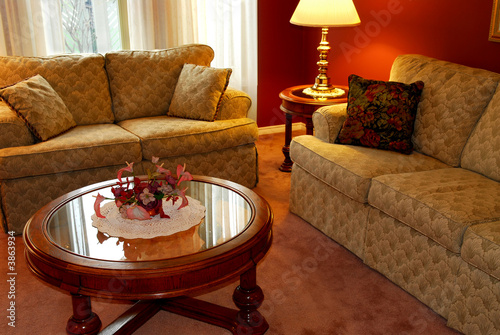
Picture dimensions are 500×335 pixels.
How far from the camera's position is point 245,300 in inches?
91.0

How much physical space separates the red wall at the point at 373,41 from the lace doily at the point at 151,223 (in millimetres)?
2162

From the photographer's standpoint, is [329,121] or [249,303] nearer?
[249,303]

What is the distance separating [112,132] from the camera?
3.54 meters

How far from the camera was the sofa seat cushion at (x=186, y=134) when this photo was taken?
3.48 m

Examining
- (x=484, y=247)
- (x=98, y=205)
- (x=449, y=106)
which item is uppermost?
(x=449, y=106)

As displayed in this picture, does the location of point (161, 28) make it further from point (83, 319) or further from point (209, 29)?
point (83, 319)

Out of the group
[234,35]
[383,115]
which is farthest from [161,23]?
[383,115]

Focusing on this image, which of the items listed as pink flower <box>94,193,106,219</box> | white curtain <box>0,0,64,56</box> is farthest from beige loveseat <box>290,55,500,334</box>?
white curtain <box>0,0,64,56</box>

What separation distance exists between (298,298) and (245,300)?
1.32 ft

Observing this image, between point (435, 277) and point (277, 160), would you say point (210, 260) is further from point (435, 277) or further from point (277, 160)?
point (277, 160)

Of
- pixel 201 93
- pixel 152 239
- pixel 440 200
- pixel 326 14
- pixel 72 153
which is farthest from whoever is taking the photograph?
pixel 201 93

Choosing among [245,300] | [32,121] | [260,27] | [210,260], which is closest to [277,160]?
[260,27]

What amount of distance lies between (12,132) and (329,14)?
7.28 feet

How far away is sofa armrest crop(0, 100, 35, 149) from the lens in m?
3.19
